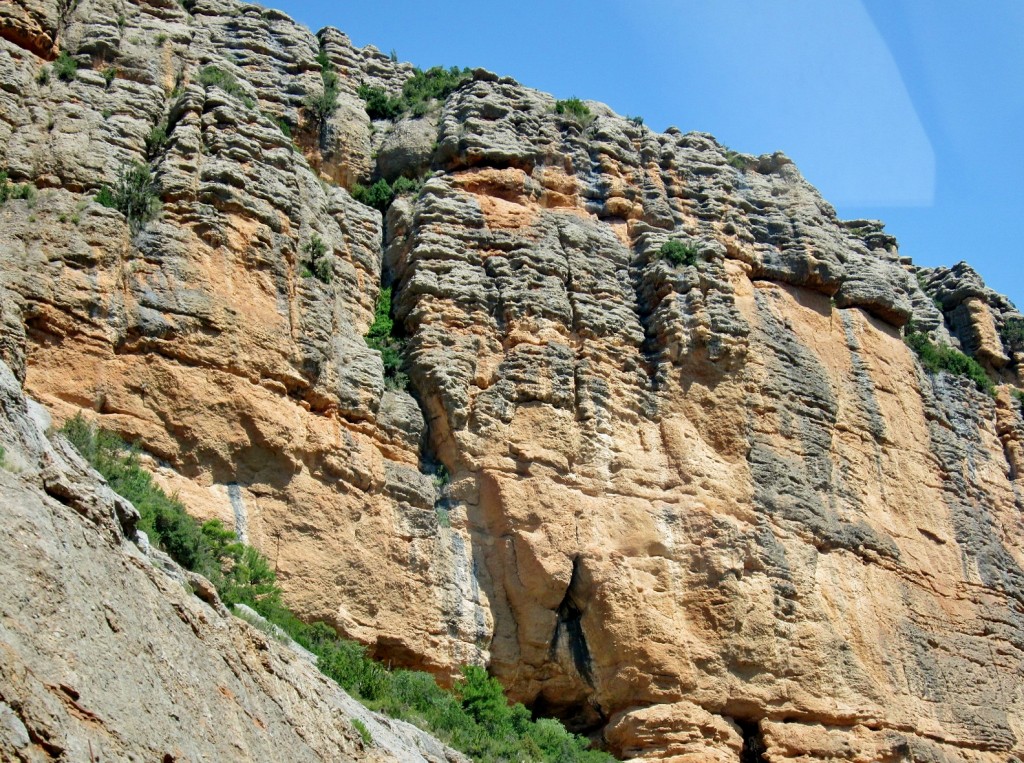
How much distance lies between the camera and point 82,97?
16.5 meters

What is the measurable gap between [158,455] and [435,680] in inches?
175

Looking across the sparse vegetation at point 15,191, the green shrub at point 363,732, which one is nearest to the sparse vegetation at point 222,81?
the sparse vegetation at point 15,191

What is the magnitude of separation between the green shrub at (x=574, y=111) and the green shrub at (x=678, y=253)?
3.40 meters

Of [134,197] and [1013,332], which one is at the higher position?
[1013,332]

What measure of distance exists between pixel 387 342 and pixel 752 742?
772 centimetres

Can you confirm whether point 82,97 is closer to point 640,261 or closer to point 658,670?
point 640,261

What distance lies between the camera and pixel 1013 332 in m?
25.8

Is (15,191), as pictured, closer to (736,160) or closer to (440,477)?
(440,477)

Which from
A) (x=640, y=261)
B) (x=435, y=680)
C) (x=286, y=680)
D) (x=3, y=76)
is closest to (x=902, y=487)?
(x=640, y=261)

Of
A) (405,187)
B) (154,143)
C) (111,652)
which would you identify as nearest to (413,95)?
(405,187)

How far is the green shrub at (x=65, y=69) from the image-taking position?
16.6 m

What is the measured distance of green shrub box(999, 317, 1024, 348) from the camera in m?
25.7

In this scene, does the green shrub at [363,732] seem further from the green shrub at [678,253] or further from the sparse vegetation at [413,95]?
the sparse vegetation at [413,95]

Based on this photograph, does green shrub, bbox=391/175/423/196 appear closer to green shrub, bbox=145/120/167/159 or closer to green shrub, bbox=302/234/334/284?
green shrub, bbox=302/234/334/284
